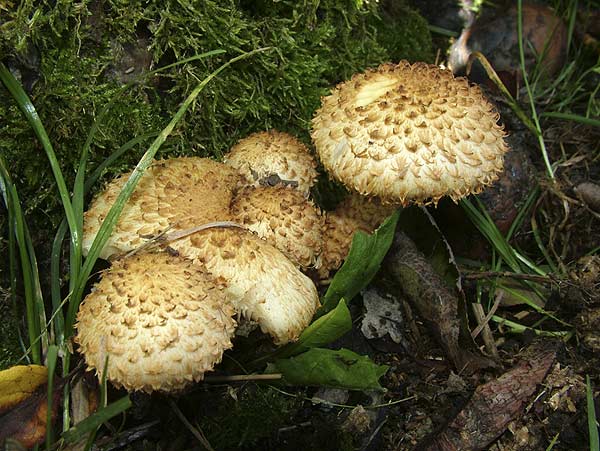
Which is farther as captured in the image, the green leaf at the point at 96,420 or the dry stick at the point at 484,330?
the dry stick at the point at 484,330

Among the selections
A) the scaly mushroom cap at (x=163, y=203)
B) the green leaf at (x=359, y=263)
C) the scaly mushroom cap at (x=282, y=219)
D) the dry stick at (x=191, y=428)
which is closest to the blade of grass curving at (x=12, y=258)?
the scaly mushroom cap at (x=163, y=203)

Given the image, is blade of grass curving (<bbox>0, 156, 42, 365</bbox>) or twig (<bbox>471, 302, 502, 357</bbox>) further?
twig (<bbox>471, 302, 502, 357</bbox>)

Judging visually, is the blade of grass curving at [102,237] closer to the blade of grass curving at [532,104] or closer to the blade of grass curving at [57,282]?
the blade of grass curving at [57,282]

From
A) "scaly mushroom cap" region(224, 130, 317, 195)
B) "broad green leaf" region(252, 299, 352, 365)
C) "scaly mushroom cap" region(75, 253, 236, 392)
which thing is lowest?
"broad green leaf" region(252, 299, 352, 365)

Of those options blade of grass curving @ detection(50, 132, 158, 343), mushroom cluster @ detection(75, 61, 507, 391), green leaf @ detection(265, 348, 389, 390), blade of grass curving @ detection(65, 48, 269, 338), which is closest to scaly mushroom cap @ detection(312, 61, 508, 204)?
mushroom cluster @ detection(75, 61, 507, 391)

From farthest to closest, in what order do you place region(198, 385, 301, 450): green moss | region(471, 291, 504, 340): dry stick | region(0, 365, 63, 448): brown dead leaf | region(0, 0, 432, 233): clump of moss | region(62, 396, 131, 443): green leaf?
1. region(471, 291, 504, 340): dry stick
2. region(0, 0, 432, 233): clump of moss
3. region(198, 385, 301, 450): green moss
4. region(0, 365, 63, 448): brown dead leaf
5. region(62, 396, 131, 443): green leaf

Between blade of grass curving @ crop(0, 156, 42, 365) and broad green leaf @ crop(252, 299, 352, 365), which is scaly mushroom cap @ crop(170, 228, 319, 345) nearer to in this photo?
broad green leaf @ crop(252, 299, 352, 365)
